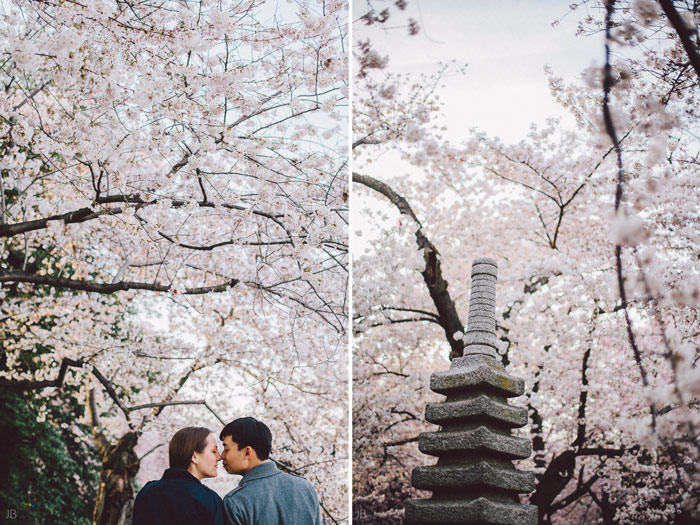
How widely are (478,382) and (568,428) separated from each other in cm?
304

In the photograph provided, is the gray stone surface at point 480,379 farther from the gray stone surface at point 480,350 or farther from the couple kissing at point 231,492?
the couple kissing at point 231,492

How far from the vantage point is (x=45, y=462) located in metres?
5.08

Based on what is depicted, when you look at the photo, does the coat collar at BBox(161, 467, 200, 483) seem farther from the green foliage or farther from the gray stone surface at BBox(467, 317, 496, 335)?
the green foliage

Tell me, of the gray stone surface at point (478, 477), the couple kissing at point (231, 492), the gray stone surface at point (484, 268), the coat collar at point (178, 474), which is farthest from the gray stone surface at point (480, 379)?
the coat collar at point (178, 474)

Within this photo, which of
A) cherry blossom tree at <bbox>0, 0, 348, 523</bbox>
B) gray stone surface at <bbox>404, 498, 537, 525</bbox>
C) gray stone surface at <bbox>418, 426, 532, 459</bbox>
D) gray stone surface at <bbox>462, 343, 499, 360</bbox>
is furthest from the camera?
cherry blossom tree at <bbox>0, 0, 348, 523</bbox>

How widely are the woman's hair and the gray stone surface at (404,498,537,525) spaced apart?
1296 mm

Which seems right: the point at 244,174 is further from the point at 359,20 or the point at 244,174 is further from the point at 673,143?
the point at 673,143

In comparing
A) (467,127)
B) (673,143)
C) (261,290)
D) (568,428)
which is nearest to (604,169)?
(467,127)

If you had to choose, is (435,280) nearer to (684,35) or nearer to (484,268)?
(484,268)

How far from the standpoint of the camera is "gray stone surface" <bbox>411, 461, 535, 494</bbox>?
101 inches

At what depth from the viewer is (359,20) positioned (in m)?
4.04

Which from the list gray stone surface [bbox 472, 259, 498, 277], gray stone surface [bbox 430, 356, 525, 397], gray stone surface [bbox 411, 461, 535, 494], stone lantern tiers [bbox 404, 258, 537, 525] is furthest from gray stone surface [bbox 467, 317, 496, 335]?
gray stone surface [bbox 411, 461, 535, 494]

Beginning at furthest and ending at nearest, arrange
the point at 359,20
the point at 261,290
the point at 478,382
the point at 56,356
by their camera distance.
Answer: the point at 56,356
the point at 359,20
the point at 261,290
the point at 478,382

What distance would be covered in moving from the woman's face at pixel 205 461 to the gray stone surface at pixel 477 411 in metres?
1.34
